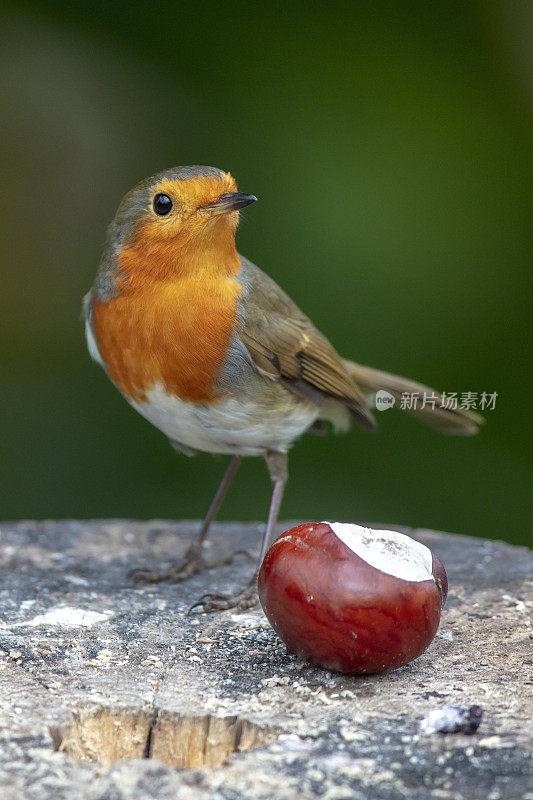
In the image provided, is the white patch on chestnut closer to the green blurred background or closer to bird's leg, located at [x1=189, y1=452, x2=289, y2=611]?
bird's leg, located at [x1=189, y1=452, x2=289, y2=611]

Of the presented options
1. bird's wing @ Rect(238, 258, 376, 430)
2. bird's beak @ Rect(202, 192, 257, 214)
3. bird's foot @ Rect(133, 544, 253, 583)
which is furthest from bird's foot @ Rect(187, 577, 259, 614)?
bird's beak @ Rect(202, 192, 257, 214)

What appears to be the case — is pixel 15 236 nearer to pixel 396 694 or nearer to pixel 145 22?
pixel 145 22

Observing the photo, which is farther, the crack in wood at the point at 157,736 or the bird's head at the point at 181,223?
the bird's head at the point at 181,223

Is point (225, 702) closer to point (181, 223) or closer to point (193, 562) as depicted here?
point (193, 562)

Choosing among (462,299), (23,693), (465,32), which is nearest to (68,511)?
(462,299)

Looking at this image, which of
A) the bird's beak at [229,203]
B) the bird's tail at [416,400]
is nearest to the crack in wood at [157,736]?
the bird's beak at [229,203]

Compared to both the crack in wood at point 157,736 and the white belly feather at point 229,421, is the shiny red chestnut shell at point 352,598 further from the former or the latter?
the white belly feather at point 229,421
